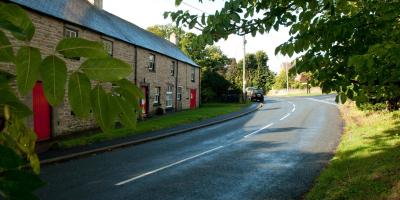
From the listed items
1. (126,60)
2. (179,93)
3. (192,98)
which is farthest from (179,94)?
(126,60)

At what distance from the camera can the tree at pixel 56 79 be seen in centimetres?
98

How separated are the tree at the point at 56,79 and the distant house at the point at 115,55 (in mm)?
39

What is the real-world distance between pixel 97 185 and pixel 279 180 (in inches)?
183

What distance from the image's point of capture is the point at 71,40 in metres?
1.03

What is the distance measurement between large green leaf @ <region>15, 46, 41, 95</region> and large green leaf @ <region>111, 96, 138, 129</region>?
22 centimetres

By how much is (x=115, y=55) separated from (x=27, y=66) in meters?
16.8

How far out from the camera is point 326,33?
21.9 ft

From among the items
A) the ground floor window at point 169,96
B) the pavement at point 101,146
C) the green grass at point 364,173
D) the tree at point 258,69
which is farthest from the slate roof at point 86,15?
the tree at point 258,69

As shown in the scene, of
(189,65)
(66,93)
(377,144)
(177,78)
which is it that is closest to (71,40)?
(66,93)

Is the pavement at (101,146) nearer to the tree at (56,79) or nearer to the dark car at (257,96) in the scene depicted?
the tree at (56,79)

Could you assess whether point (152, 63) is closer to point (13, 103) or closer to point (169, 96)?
point (169, 96)

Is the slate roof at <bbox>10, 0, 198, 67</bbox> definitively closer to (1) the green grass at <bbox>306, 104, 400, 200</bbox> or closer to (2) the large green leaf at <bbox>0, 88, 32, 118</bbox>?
(1) the green grass at <bbox>306, 104, 400, 200</bbox>

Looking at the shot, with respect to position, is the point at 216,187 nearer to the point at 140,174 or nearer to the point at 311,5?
the point at 140,174

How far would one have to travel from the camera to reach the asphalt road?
9070 mm
